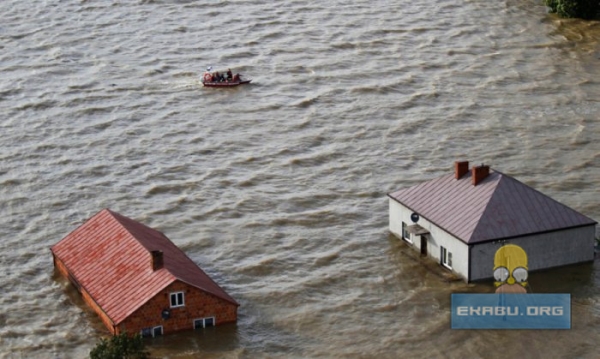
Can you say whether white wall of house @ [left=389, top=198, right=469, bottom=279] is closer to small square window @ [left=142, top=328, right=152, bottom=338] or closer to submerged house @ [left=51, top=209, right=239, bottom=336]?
submerged house @ [left=51, top=209, right=239, bottom=336]

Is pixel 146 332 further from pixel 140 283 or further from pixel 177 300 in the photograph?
pixel 140 283

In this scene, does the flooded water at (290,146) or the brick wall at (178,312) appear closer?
the brick wall at (178,312)

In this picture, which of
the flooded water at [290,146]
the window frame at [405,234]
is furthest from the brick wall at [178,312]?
the window frame at [405,234]

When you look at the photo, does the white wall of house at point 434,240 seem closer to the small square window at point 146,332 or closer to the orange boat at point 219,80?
the small square window at point 146,332

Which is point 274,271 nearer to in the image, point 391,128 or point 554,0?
point 391,128

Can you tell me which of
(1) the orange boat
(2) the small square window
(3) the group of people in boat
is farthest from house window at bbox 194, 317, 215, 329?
(3) the group of people in boat

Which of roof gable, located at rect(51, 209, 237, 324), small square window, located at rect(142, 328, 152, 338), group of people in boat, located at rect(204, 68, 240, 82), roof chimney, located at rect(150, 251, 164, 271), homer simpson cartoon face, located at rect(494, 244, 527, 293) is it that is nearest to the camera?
small square window, located at rect(142, 328, 152, 338)

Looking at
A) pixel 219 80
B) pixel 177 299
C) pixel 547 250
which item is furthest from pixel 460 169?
pixel 219 80
